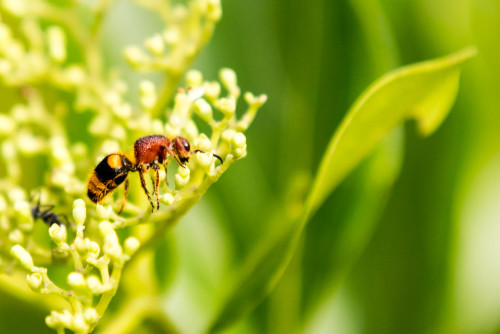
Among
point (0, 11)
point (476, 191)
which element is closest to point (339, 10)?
point (476, 191)

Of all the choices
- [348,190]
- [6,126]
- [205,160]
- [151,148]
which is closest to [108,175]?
[151,148]

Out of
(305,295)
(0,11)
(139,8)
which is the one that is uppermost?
(0,11)

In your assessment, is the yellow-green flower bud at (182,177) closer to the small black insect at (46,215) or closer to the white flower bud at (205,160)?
the white flower bud at (205,160)

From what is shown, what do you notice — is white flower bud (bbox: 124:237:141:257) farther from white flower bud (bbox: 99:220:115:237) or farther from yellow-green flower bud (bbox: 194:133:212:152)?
yellow-green flower bud (bbox: 194:133:212:152)

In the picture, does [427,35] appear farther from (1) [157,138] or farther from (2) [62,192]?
(2) [62,192]

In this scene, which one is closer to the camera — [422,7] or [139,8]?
[422,7]

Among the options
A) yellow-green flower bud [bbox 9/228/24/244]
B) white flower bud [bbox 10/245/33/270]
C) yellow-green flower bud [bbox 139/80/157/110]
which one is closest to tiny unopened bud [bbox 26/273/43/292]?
white flower bud [bbox 10/245/33/270]
